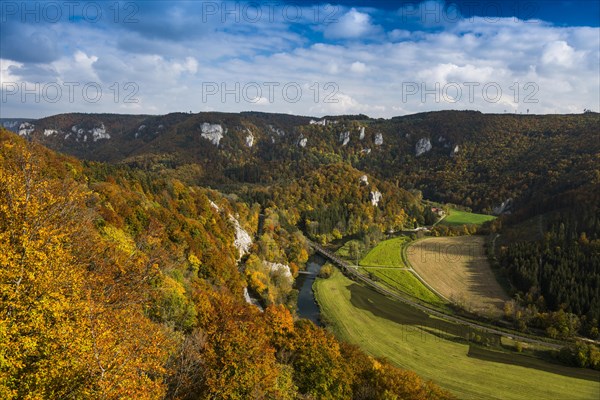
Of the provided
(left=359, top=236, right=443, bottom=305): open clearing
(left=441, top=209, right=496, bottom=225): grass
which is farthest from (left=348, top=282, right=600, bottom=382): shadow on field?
(left=441, top=209, right=496, bottom=225): grass

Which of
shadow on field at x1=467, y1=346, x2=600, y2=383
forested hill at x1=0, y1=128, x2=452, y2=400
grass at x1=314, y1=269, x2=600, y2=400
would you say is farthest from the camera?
shadow on field at x1=467, y1=346, x2=600, y2=383

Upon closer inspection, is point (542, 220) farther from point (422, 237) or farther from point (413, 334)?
point (413, 334)

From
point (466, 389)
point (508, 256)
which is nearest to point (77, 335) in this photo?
point (466, 389)

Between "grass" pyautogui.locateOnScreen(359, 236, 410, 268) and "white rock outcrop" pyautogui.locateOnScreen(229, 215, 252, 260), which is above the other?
"white rock outcrop" pyautogui.locateOnScreen(229, 215, 252, 260)

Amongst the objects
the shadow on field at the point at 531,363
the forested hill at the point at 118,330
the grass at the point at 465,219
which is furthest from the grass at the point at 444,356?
the grass at the point at 465,219

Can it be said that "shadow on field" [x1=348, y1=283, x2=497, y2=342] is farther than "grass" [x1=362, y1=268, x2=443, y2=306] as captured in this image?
No

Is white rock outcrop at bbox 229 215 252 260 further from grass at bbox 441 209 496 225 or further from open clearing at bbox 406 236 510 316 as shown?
grass at bbox 441 209 496 225
